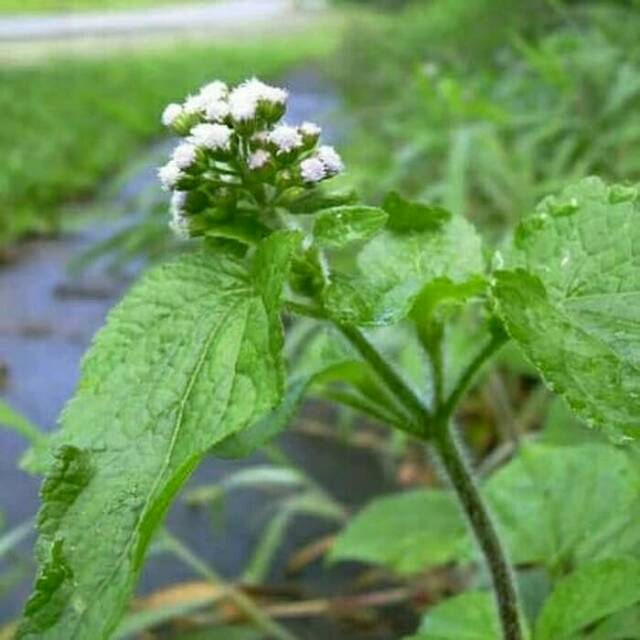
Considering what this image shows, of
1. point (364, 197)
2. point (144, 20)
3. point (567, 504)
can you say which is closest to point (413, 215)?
point (567, 504)

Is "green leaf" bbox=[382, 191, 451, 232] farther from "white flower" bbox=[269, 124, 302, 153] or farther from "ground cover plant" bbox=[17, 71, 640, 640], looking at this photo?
"white flower" bbox=[269, 124, 302, 153]

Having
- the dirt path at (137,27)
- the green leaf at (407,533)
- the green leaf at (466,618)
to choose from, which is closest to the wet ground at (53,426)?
the green leaf at (407,533)

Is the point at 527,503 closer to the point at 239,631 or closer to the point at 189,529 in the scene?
the point at 239,631

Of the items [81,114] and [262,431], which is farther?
[81,114]

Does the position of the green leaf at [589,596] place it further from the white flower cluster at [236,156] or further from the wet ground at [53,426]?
the wet ground at [53,426]

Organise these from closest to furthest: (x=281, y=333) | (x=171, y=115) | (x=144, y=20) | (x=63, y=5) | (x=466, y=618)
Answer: (x=281, y=333)
(x=171, y=115)
(x=466, y=618)
(x=144, y=20)
(x=63, y=5)

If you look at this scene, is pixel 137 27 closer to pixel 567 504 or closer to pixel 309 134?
pixel 567 504
